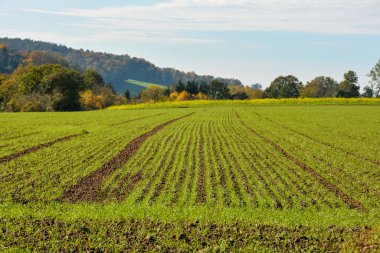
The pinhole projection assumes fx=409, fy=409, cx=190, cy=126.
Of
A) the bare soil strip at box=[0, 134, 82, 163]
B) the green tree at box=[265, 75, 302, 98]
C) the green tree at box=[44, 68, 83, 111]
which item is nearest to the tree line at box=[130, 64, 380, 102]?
the green tree at box=[265, 75, 302, 98]

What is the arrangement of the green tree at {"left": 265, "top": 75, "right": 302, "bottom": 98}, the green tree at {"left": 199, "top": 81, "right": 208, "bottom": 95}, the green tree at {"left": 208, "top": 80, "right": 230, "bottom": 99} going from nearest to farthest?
the green tree at {"left": 265, "top": 75, "right": 302, "bottom": 98}, the green tree at {"left": 208, "top": 80, "right": 230, "bottom": 99}, the green tree at {"left": 199, "top": 81, "right": 208, "bottom": 95}

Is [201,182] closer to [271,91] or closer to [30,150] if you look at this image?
[30,150]

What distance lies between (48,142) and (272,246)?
20.6 meters

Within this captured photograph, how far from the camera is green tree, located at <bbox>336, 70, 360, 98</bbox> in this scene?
13800 centimetres

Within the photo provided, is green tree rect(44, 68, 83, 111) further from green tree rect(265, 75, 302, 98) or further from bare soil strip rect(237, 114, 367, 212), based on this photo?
green tree rect(265, 75, 302, 98)

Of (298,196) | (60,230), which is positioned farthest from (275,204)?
(60,230)

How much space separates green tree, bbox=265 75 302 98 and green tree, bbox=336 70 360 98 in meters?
19.5

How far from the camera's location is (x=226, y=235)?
11.3 meters

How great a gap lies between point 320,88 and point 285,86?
18341 millimetres

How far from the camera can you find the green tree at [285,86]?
157m

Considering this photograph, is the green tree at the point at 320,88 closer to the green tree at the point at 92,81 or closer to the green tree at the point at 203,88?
the green tree at the point at 203,88

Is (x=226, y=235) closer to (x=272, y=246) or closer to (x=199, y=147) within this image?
(x=272, y=246)

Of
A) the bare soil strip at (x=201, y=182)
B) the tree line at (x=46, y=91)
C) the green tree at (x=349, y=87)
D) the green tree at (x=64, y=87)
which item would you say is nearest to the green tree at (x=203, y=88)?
the green tree at (x=349, y=87)

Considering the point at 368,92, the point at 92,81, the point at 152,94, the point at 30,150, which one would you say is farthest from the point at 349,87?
the point at 30,150
